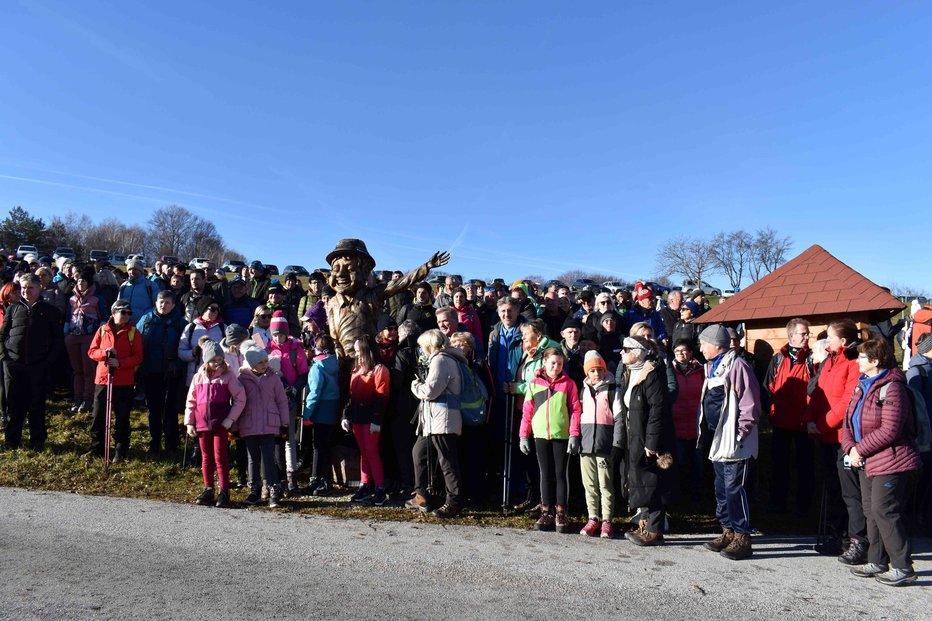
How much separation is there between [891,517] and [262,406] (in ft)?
20.0

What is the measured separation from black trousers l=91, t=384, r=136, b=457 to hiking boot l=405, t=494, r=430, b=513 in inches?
163

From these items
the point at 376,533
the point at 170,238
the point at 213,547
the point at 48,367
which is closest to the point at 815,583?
the point at 376,533

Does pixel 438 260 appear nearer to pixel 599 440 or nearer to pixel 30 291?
pixel 599 440

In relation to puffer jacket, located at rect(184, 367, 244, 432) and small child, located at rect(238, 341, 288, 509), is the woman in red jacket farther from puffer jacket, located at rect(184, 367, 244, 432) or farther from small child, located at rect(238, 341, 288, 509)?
puffer jacket, located at rect(184, 367, 244, 432)

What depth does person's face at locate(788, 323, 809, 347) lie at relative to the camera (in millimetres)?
7145

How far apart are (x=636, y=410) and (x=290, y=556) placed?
345 centimetres

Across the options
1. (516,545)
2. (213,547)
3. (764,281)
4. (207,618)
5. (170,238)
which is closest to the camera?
(207,618)

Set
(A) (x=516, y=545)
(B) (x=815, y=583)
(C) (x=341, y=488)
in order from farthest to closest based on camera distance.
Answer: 1. (C) (x=341, y=488)
2. (A) (x=516, y=545)
3. (B) (x=815, y=583)

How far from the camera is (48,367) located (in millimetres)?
8586

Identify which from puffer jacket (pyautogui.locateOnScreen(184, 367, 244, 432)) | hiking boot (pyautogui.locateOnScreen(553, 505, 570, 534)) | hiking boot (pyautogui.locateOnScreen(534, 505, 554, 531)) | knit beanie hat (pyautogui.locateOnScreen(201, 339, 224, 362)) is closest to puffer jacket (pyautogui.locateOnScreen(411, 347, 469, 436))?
hiking boot (pyautogui.locateOnScreen(534, 505, 554, 531))

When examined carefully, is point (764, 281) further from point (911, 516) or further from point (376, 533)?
point (376, 533)

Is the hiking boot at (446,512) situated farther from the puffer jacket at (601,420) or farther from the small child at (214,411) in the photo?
the small child at (214,411)

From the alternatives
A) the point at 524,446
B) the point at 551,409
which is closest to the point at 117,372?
the point at 524,446

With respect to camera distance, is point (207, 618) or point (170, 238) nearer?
point (207, 618)
